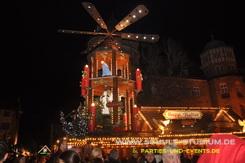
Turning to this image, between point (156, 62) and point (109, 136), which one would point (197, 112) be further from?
point (109, 136)

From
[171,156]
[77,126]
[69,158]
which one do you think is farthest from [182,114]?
[69,158]

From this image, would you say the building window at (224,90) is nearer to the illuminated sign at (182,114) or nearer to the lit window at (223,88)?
the lit window at (223,88)

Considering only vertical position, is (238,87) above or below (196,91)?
above

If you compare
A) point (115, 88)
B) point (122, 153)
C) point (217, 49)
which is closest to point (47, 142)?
point (122, 153)

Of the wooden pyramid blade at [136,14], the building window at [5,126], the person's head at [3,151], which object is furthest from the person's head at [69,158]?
the building window at [5,126]

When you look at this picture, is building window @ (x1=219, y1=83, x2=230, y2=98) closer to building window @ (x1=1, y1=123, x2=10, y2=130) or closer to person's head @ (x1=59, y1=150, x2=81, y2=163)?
person's head @ (x1=59, y1=150, x2=81, y2=163)

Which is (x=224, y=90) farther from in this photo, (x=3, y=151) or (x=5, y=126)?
(x=5, y=126)

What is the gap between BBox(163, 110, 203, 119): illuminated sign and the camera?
61.9ft

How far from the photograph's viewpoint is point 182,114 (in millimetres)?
19422

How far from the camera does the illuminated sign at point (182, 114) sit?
743 inches

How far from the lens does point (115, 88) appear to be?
45.5 feet

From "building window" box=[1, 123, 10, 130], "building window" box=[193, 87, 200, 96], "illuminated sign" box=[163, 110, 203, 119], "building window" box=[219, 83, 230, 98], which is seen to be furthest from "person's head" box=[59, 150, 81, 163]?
"building window" box=[1, 123, 10, 130]

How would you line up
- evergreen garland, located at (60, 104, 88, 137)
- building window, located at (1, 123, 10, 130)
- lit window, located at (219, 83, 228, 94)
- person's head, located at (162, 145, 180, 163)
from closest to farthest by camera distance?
person's head, located at (162, 145, 180, 163) → evergreen garland, located at (60, 104, 88, 137) → lit window, located at (219, 83, 228, 94) → building window, located at (1, 123, 10, 130)

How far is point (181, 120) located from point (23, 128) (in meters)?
35.8
